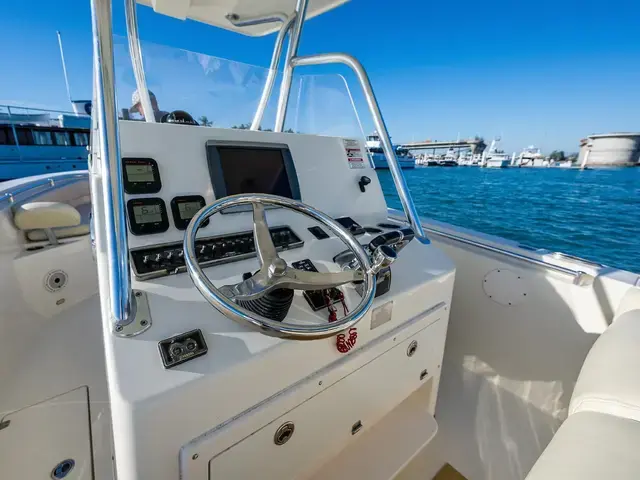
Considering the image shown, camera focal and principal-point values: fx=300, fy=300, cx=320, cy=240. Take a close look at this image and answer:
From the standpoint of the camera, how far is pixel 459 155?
4234cm

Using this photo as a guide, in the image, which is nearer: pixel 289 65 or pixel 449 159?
pixel 289 65

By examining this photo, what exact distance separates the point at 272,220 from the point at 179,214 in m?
0.36

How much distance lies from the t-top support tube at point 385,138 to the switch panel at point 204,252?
0.54 metres

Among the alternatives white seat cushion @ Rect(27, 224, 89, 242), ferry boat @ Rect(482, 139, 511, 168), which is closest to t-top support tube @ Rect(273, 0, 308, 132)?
white seat cushion @ Rect(27, 224, 89, 242)

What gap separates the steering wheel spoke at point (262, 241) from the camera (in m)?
0.75

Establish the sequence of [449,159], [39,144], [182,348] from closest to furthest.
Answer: [182,348]
[39,144]
[449,159]

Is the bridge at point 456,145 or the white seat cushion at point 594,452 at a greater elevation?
the bridge at point 456,145

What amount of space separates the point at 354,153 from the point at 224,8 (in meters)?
1.14

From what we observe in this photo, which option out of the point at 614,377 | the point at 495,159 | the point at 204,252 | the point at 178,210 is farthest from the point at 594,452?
the point at 495,159

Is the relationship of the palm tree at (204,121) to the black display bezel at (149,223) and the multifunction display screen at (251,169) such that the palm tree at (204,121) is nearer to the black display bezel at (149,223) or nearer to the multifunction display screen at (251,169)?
the multifunction display screen at (251,169)

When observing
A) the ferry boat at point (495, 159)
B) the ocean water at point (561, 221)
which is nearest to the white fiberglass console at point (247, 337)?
the ocean water at point (561, 221)

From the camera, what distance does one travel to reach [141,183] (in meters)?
1.03

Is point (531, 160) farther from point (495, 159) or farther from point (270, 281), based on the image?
point (270, 281)

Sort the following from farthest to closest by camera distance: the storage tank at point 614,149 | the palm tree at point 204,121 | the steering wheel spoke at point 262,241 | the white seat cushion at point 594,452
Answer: the storage tank at point 614,149 < the palm tree at point 204,121 < the steering wheel spoke at point 262,241 < the white seat cushion at point 594,452
